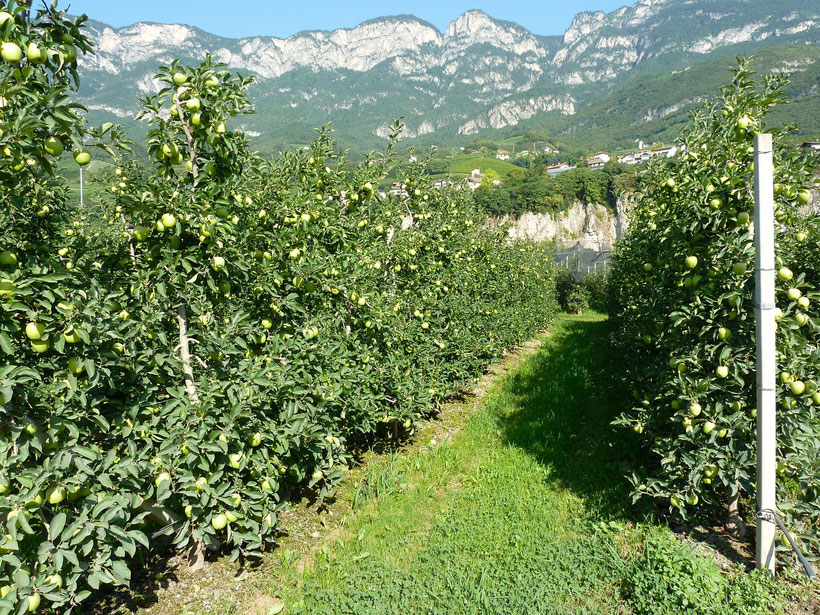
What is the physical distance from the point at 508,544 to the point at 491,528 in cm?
22

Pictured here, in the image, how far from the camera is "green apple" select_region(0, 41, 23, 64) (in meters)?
1.80

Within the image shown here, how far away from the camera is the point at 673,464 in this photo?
3.31 m

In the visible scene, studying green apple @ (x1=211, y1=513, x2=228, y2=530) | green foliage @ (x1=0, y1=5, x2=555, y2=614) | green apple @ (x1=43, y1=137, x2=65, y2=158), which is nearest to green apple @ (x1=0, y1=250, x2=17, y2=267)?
green foliage @ (x1=0, y1=5, x2=555, y2=614)

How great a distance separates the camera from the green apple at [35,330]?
6.39ft

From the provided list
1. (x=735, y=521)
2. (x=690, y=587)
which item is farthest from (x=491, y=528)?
(x=735, y=521)

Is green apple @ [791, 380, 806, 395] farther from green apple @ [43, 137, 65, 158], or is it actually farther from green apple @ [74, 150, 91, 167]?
green apple @ [43, 137, 65, 158]

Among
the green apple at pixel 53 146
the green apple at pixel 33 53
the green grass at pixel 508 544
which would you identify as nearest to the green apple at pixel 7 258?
the green apple at pixel 53 146

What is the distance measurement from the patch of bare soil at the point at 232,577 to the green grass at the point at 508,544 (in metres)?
0.08

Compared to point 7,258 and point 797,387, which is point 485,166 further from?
point 7,258

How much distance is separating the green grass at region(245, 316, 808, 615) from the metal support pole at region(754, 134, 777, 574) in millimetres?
683

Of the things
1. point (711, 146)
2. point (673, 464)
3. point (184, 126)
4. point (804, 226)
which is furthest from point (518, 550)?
point (184, 126)

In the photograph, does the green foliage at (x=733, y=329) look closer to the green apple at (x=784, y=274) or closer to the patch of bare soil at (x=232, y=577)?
the green apple at (x=784, y=274)

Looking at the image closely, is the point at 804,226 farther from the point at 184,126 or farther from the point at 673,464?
the point at 184,126

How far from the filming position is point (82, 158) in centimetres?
207
